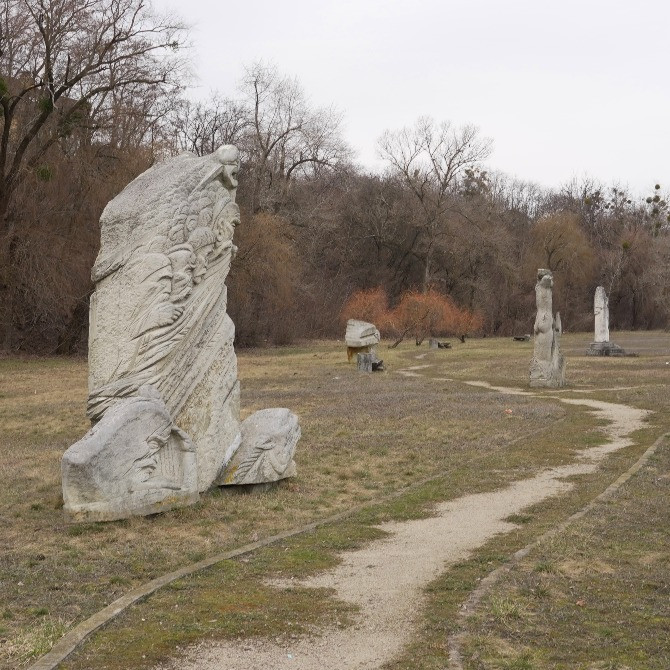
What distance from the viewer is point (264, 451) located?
10.7 meters

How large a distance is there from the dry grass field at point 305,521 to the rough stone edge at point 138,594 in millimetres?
70

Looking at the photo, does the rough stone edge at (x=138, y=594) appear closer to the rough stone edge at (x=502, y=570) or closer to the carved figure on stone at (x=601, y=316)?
Result: the rough stone edge at (x=502, y=570)

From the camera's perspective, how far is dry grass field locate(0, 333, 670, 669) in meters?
6.02

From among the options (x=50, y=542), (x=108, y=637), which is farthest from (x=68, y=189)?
(x=108, y=637)

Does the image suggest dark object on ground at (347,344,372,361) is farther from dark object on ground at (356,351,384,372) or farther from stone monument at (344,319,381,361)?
dark object on ground at (356,351,384,372)

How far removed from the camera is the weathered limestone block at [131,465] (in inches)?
342

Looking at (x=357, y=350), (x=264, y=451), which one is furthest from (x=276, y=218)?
(x=264, y=451)

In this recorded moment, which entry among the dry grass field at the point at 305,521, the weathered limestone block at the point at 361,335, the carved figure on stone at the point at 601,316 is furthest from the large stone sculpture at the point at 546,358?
the carved figure on stone at the point at 601,316

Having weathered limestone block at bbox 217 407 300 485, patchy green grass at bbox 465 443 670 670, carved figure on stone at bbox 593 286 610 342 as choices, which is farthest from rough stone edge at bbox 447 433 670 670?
carved figure on stone at bbox 593 286 610 342

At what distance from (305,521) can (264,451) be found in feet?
4.67

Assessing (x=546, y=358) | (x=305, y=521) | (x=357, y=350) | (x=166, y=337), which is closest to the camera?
(x=305, y=521)

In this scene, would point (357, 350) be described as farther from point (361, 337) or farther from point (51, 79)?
point (51, 79)

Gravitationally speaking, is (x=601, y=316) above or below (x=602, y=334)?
above

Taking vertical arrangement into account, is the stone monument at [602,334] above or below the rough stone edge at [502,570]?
above
